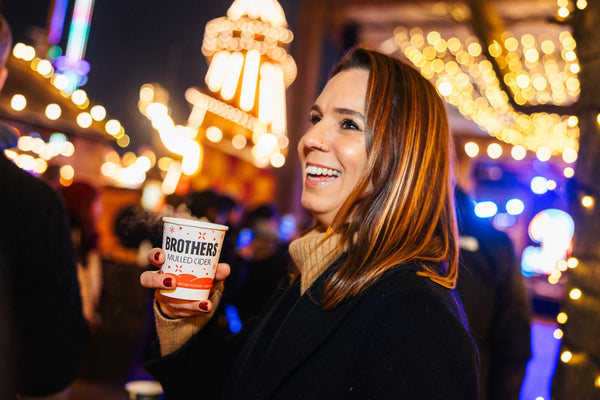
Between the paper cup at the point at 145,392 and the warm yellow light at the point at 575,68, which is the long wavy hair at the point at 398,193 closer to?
the warm yellow light at the point at 575,68

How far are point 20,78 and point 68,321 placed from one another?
182 inches

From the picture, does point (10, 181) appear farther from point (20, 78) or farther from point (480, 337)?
point (20, 78)

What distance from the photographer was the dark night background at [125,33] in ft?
20.9

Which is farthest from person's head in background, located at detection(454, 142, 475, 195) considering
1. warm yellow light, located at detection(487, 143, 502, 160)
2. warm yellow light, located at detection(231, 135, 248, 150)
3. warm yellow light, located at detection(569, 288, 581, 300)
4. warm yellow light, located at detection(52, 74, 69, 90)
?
warm yellow light, located at detection(231, 135, 248, 150)

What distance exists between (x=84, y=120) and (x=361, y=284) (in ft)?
24.2

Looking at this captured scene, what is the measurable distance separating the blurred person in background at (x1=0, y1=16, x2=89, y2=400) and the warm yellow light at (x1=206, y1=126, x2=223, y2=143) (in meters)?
15.1

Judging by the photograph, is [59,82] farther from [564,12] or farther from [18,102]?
[564,12]

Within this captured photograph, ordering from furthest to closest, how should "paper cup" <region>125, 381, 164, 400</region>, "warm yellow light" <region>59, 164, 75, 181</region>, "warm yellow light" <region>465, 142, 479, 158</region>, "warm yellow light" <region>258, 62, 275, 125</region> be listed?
"warm yellow light" <region>258, 62, 275, 125</region> → "warm yellow light" <region>465, 142, 479, 158</region> → "warm yellow light" <region>59, 164, 75, 181</region> → "paper cup" <region>125, 381, 164, 400</region>

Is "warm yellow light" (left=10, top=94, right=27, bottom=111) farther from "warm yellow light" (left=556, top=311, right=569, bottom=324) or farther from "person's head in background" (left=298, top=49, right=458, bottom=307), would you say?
"warm yellow light" (left=556, top=311, right=569, bottom=324)

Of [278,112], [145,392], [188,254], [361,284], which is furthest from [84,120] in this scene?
[278,112]

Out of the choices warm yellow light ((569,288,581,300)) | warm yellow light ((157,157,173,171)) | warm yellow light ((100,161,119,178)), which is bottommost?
warm yellow light ((100,161,119,178))

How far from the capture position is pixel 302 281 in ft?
5.67

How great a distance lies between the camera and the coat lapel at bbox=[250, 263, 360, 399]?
142 centimetres

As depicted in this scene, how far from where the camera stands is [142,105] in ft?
69.7
